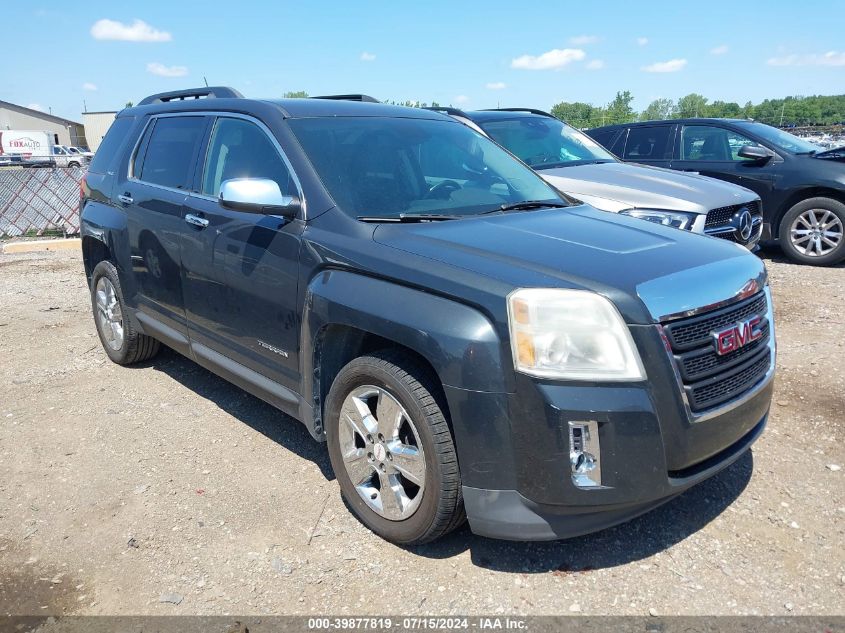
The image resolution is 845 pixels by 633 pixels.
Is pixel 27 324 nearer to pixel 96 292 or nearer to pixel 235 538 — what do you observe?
pixel 96 292

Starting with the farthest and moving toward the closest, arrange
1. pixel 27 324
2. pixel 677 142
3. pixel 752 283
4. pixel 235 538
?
pixel 677 142 → pixel 27 324 → pixel 235 538 → pixel 752 283

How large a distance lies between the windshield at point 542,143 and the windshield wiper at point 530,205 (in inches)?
131

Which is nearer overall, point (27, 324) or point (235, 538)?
point (235, 538)

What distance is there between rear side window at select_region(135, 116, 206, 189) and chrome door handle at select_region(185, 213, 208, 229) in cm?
29

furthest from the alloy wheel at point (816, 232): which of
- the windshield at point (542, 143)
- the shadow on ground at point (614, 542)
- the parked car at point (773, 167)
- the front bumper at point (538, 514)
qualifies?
the front bumper at point (538, 514)

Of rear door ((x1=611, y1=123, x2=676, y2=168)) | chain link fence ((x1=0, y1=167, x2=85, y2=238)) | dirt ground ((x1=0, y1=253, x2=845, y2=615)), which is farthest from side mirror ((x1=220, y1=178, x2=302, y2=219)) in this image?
chain link fence ((x1=0, y1=167, x2=85, y2=238))

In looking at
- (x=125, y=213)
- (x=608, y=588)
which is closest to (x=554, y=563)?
(x=608, y=588)

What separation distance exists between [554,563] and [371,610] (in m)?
0.81

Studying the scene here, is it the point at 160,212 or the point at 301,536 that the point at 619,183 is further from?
the point at 301,536

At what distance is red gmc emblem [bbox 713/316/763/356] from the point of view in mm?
2586

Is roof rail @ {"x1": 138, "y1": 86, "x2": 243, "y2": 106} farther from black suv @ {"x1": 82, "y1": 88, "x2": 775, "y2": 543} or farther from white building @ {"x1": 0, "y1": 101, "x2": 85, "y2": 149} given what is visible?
white building @ {"x1": 0, "y1": 101, "x2": 85, "y2": 149}

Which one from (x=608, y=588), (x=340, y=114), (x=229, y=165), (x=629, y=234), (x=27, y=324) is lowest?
(x=608, y=588)

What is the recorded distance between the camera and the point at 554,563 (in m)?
2.84

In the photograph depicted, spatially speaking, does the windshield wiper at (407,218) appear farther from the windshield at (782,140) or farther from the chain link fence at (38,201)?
the chain link fence at (38,201)
